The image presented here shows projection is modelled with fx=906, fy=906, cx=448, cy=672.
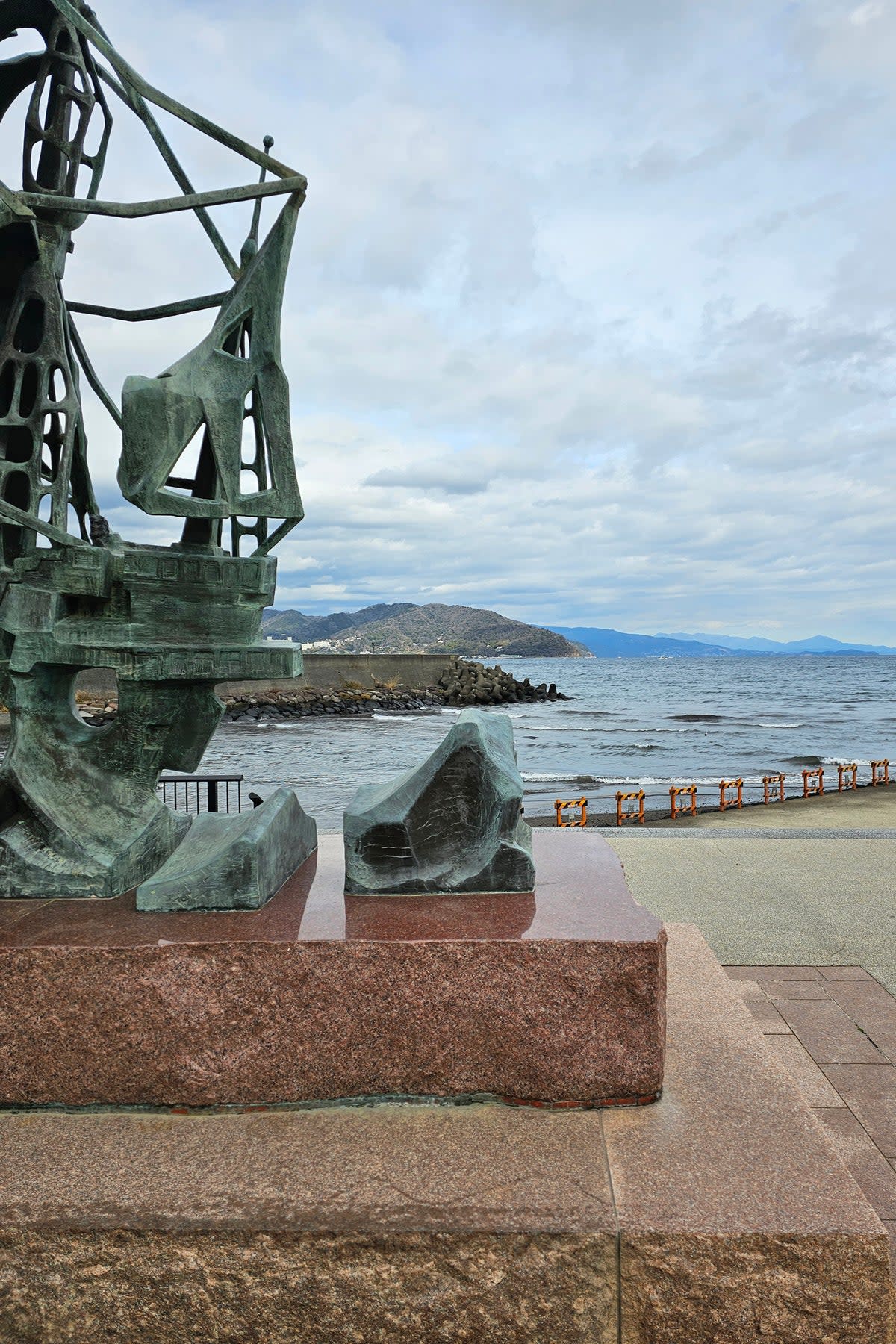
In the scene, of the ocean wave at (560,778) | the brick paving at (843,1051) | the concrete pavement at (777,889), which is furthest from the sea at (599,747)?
the brick paving at (843,1051)

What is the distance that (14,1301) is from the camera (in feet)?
9.17

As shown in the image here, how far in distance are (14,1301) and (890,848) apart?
8196 mm

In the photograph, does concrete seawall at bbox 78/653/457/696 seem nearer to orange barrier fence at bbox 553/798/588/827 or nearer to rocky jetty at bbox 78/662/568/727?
rocky jetty at bbox 78/662/568/727

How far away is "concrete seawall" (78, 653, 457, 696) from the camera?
39.0m

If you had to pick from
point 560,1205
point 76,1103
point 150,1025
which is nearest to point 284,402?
point 150,1025

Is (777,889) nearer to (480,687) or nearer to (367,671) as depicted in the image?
(480,687)

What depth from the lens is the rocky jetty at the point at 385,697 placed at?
32938mm

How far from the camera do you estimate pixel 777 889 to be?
737 cm

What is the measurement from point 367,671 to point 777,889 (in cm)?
3505

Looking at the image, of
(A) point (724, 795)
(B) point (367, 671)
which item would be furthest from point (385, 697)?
(A) point (724, 795)

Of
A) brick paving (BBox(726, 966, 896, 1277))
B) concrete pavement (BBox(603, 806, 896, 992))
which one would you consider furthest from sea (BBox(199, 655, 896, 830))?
brick paving (BBox(726, 966, 896, 1277))

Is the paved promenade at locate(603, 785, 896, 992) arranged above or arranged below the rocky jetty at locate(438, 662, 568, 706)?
below

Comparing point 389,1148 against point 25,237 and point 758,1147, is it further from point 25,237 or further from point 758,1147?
point 25,237

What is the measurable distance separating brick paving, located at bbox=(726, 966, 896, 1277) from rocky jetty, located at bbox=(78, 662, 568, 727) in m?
22.9
